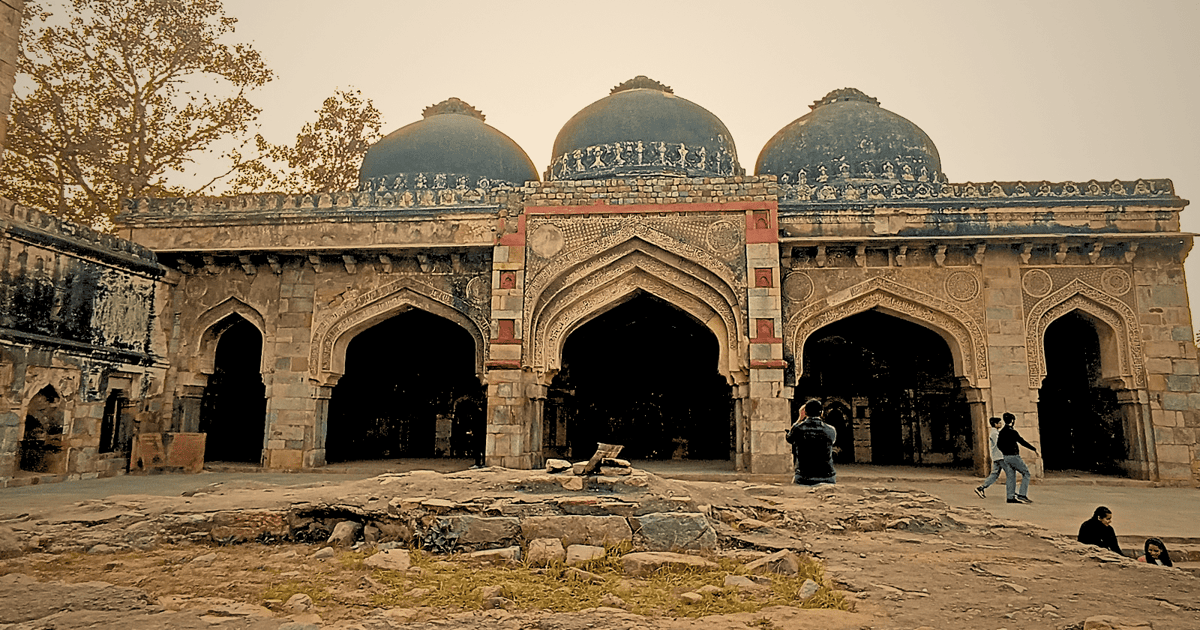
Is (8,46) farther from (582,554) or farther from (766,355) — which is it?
(766,355)

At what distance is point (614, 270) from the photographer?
1143cm

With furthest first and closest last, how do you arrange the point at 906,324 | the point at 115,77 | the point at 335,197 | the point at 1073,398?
1. the point at 115,77
2. the point at 906,324
3. the point at 1073,398
4. the point at 335,197

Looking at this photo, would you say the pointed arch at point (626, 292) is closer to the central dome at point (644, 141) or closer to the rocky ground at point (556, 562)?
the central dome at point (644, 141)

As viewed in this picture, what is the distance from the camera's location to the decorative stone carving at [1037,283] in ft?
36.6

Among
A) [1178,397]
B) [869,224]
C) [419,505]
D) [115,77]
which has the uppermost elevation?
[115,77]

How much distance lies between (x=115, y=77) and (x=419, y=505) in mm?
16110

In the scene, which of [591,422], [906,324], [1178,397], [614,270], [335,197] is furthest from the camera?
[591,422]

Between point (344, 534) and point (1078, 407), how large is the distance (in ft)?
42.3

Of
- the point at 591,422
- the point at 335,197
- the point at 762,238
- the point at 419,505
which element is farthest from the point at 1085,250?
the point at 335,197

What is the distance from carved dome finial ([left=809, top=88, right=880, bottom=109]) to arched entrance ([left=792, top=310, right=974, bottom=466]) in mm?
4728

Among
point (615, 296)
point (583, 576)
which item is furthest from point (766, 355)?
point (583, 576)

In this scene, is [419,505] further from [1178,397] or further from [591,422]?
[1178,397]

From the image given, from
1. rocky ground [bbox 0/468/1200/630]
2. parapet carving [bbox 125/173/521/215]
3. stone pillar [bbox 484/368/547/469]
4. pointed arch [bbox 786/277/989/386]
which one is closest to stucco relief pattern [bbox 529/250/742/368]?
stone pillar [bbox 484/368/547/469]

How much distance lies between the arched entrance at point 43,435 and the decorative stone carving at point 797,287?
10.5m
